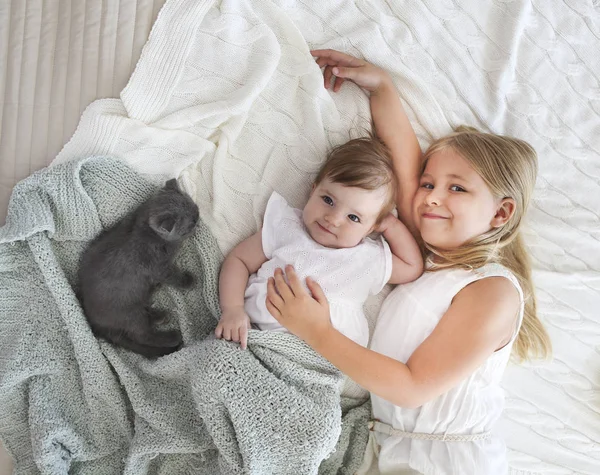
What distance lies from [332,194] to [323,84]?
12.2 inches

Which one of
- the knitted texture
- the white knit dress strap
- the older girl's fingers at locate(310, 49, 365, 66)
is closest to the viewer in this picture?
the knitted texture

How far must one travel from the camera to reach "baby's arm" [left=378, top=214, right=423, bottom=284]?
1343 mm

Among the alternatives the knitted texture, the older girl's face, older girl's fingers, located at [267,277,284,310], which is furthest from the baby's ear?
the older girl's face

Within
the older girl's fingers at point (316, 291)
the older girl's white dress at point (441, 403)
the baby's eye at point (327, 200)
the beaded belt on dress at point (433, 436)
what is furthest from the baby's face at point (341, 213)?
the beaded belt on dress at point (433, 436)

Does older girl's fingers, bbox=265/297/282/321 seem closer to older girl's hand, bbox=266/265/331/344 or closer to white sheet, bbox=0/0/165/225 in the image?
older girl's hand, bbox=266/265/331/344

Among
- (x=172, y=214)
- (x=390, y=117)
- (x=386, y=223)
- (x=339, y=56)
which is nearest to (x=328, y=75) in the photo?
(x=339, y=56)

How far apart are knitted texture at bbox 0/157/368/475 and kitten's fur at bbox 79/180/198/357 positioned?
4 cm

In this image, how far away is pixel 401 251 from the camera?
4.44ft

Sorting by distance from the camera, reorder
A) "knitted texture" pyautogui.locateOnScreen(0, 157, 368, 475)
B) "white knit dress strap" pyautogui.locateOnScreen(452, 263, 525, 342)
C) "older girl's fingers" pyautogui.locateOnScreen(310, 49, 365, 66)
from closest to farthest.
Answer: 1. "knitted texture" pyautogui.locateOnScreen(0, 157, 368, 475)
2. "white knit dress strap" pyautogui.locateOnScreen(452, 263, 525, 342)
3. "older girl's fingers" pyautogui.locateOnScreen(310, 49, 365, 66)

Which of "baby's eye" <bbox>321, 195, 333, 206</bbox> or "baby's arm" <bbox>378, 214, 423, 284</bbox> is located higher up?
"baby's eye" <bbox>321, 195, 333, 206</bbox>

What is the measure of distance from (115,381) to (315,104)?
835 millimetres

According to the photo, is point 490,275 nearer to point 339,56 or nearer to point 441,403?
point 441,403

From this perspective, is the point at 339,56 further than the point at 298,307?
Yes

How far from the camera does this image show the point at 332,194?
1258 mm
